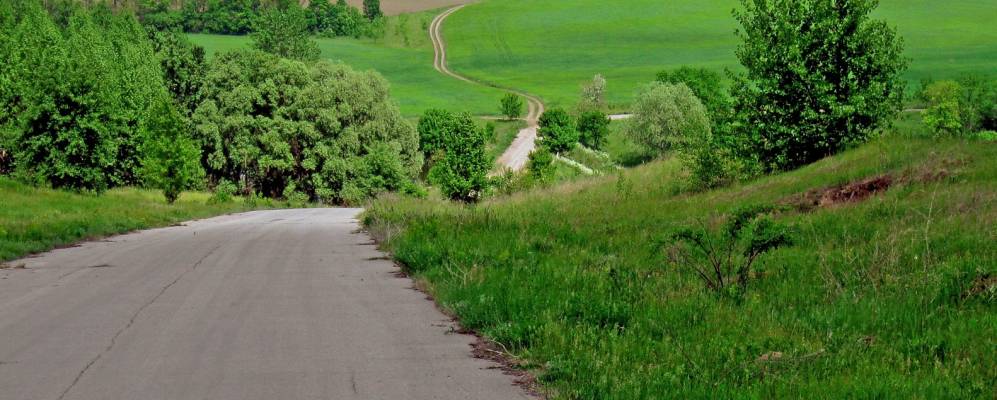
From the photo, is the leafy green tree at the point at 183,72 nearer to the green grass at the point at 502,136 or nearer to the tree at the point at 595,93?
the green grass at the point at 502,136

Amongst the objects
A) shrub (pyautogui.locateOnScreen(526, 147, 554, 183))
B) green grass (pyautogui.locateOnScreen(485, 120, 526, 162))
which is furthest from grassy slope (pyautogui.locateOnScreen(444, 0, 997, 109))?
shrub (pyautogui.locateOnScreen(526, 147, 554, 183))

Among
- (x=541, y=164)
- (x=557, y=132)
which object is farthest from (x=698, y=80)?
(x=541, y=164)

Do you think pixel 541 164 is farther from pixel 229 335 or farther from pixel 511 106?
pixel 229 335

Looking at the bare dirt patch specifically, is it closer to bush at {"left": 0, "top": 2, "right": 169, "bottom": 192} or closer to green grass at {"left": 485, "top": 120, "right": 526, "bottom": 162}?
bush at {"left": 0, "top": 2, "right": 169, "bottom": 192}

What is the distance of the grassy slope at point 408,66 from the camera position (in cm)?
12762

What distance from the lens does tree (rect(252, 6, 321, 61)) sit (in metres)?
109

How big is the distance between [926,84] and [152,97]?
8899 centimetres

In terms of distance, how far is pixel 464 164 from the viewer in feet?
244

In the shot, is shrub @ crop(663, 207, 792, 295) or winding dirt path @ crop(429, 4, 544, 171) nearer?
shrub @ crop(663, 207, 792, 295)

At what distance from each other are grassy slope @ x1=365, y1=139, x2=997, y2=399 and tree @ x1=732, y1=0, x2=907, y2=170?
23.2 ft

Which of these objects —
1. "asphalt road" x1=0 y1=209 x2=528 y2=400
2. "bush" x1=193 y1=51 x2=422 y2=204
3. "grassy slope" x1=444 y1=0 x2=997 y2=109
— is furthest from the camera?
"grassy slope" x1=444 y1=0 x2=997 y2=109

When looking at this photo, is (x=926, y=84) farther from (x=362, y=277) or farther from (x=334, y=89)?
(x=362, y=277)

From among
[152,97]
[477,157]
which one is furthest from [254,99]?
[477,157]

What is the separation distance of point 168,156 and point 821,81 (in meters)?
36.2
